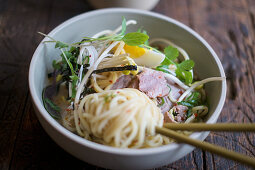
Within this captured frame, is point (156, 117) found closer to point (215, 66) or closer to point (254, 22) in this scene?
point (215, 66)

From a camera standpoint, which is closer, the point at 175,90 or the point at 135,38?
the point at 135,38

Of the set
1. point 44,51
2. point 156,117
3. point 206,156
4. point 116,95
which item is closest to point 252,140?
point 206,156

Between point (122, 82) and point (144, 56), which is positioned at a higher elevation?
point (144, 56)

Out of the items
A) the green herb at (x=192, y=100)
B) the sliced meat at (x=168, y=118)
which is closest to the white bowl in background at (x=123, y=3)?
the green herb at (x=192, y=100)

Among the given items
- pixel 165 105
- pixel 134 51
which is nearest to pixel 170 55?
pixel 134 51

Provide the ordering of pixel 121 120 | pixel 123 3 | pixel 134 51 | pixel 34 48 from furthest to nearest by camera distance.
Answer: pixel 123 3, pixel 34 48, pixel 134 51, pixel 121 120

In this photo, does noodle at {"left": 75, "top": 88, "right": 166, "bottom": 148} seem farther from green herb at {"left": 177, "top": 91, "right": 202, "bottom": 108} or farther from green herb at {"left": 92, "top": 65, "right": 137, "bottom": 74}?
green herb at {"left": 177, "top": 91, "right": 202, "bottom": 108}

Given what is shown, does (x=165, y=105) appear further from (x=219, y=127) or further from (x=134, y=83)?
(x=219, y=127)
